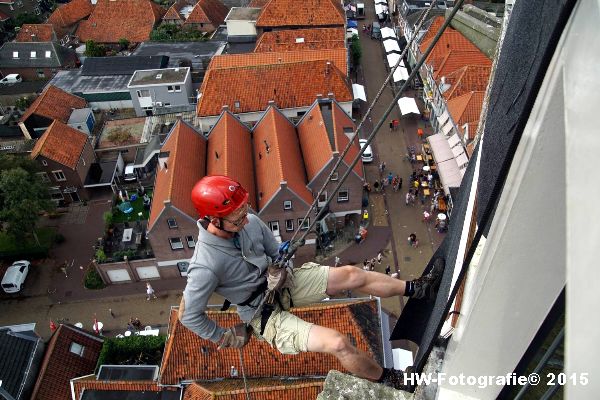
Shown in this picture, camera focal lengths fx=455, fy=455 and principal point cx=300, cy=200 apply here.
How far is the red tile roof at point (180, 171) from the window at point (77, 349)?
18.9 feet

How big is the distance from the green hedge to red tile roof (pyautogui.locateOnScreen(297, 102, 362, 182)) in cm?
1058

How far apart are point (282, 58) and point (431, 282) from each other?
29.9 metres

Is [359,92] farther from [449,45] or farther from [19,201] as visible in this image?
[19,201]

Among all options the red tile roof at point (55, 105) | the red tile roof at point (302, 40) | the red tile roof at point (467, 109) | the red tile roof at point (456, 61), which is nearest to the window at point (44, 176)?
the red tile roof at point (55, 105)

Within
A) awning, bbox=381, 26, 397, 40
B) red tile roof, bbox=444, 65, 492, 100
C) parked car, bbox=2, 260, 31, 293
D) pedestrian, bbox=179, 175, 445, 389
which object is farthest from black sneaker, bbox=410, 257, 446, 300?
awning, bbox=381, 26, 397, 40

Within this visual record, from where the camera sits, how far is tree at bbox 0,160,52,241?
2336 cm

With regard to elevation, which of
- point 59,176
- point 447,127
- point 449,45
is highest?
point 449,45

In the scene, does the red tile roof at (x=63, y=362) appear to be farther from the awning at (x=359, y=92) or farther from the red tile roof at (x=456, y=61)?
the red tile roof at (x=456, y=61)

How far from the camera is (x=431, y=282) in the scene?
21.0ft

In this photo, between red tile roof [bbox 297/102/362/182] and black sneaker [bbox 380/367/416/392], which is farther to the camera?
red tile roof [bbox 297/102/362/182]

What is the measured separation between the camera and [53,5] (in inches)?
2318

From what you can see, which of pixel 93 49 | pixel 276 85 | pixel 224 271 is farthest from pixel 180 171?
pixel 93 49

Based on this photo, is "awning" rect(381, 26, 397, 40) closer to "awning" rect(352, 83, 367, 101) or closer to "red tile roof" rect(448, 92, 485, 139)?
"awning" rect(352, 83, 367, 101)

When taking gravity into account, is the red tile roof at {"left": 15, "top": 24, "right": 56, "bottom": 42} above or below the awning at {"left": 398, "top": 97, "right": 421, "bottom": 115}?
below
